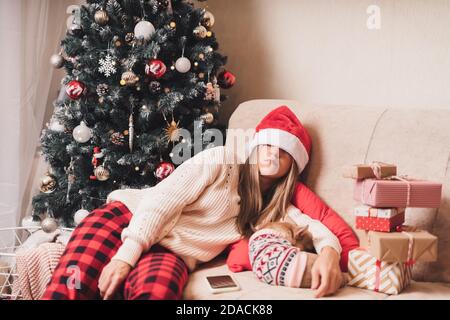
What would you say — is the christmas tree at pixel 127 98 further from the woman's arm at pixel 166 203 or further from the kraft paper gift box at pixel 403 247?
the kraft paper gift box at pixel 403 247

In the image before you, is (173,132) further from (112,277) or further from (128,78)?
→ (112,277)

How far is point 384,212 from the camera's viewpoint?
4.29ft

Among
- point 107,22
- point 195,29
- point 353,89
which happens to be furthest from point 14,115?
point 353,89

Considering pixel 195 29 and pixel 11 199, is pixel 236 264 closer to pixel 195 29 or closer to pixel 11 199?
pixel 195 29

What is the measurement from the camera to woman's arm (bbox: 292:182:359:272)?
59.0 inches

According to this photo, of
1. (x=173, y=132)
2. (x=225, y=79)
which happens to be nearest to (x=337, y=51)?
(x=225, y=79)

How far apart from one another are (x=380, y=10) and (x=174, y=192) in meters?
1.29

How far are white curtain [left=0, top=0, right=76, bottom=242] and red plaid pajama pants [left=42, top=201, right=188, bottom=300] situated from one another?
928 mm

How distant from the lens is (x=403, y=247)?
1.27 meters

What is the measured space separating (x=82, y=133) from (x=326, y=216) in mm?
1074

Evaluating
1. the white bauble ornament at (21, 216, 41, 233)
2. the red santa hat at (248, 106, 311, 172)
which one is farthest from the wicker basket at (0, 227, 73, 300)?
the red santa hat at (248, 106, 311, 172)

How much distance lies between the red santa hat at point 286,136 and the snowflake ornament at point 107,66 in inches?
25.9

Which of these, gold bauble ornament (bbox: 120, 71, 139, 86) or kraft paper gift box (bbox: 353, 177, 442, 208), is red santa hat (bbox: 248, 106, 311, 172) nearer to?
kraft paper gift box (bbox: 353, 177, 442, 208)
